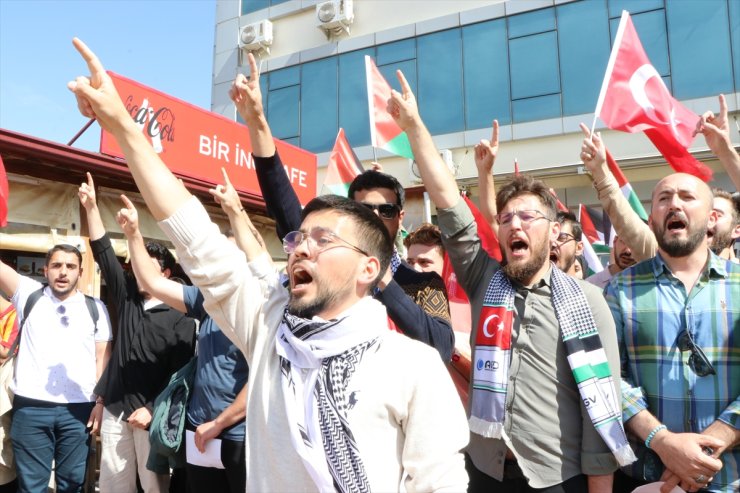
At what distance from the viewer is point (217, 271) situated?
161 centimetres

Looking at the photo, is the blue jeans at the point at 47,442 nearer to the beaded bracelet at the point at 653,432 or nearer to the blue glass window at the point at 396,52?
the beaded bracelet at the point at 653,432

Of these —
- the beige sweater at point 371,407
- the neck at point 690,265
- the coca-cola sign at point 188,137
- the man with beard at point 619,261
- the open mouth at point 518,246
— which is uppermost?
the coca-cola sign at point 188,137

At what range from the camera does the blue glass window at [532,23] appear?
1375 cm

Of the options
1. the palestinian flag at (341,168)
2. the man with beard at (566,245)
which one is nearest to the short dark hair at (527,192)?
the man with beard at (566,245)

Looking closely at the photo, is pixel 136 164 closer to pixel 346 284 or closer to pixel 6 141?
pixel 346 284

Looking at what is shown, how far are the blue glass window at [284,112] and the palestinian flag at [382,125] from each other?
11519 mm

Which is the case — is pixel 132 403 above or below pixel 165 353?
below

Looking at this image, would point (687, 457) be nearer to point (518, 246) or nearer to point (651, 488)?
point (651, 488)

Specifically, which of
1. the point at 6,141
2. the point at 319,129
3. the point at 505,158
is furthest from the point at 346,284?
the point at 319,129

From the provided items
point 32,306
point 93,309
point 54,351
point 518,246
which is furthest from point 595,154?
point 32,306

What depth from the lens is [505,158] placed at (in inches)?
550

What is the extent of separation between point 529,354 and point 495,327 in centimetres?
17

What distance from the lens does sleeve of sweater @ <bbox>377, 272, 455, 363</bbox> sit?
85.3 inches

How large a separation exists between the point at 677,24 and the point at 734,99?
6.84ft
